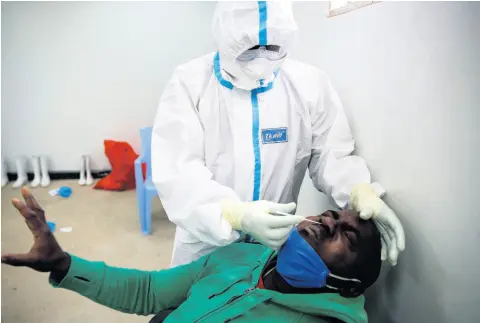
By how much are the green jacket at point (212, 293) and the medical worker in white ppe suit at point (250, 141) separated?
0.13m

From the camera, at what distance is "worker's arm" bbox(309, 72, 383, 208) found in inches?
49.6

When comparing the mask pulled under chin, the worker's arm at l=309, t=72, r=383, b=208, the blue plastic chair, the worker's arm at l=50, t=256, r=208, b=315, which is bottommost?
the blue plastic chair

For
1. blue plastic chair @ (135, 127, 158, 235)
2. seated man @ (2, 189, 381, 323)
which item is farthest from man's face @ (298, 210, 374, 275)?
blue plastic chair @ (135, 127, 158, 235)

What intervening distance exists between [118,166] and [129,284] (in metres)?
2.69

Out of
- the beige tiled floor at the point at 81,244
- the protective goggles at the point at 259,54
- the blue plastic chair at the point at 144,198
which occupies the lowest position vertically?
the beige tiled floor at the point at 81,244

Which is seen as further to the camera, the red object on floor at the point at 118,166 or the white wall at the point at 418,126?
the red object on floor at the point at 118,166

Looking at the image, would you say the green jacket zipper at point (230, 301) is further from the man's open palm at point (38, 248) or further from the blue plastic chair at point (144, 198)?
the blue plastic chair at point (144, 198)

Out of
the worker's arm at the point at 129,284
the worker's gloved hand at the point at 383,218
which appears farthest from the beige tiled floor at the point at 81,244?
the worker's gloved hand at the point at 383,218

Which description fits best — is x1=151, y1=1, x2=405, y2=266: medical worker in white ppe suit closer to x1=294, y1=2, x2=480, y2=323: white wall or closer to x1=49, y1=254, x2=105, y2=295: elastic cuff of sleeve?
x1=294, y1=2, x2=480, y2=323: white wall

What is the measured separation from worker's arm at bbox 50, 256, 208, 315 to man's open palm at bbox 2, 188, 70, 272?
47 mm

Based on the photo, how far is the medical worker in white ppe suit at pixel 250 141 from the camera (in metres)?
1.10

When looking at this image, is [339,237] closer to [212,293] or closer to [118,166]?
[212,293]

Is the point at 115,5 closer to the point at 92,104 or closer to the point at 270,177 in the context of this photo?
the point at 92,104

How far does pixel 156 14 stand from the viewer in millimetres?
3666
